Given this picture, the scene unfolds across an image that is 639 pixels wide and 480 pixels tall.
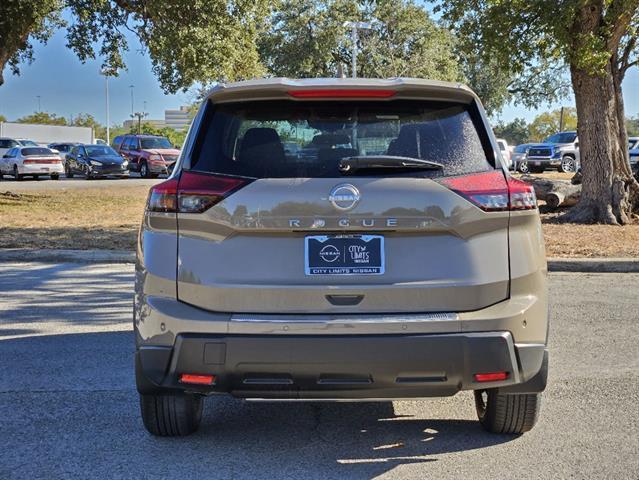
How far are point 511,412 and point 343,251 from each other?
4.55 feet

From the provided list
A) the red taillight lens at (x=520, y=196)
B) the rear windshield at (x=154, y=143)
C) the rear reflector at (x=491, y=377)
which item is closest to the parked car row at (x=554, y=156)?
the rear windshield at (x=154, y=143)

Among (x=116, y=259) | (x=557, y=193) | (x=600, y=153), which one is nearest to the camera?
(x=116, y=259)

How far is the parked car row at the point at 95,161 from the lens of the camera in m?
37.0

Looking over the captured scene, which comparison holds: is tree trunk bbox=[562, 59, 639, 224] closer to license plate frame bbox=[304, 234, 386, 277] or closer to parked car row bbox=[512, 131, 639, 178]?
license plate frame bbox=[304, 234, 386, 277]

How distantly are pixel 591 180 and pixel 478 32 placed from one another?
3569 millimetres

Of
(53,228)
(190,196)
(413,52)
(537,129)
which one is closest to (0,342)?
(190,196)

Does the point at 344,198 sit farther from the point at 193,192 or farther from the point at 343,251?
the point at 193,192

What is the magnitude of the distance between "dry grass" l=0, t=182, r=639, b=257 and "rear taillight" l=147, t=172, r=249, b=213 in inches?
336

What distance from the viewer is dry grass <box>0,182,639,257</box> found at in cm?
1248

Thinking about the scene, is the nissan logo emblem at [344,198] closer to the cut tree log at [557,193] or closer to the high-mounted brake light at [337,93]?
the high-mounted brake light at [337,93]

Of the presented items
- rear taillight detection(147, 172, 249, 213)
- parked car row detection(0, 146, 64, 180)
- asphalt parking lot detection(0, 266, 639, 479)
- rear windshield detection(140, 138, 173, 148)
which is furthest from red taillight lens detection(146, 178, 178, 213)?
rear windshield detection(140, 138, 173, 148)

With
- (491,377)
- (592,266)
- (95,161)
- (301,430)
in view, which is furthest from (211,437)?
(95,161)

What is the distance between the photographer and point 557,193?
57.4 ft

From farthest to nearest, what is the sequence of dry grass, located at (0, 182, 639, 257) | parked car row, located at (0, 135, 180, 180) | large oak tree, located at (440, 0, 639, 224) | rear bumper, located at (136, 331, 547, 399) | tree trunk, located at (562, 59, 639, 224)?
1. parked car row, located at (0, 135, 180, 180)
2. tree trunk, located at (562, 59, 639, 224)
3. large oak tree, located at (440, 0, 639, 224)
4. dry grass, located at (0, 182, 639, 257)
5. rear bumper, located at (136, 331, 547, 399)
